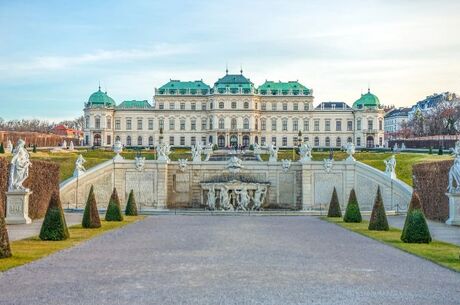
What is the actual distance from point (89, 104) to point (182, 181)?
203 ft

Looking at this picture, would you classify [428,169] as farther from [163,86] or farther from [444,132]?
[163,86]

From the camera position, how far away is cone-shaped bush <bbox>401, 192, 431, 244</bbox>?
48.4 ft

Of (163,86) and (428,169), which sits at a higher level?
(163,86)

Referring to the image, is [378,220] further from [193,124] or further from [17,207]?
[193,124]

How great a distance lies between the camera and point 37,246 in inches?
532

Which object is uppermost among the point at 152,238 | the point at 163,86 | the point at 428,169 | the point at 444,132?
the point at 163,86

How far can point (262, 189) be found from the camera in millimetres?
32031

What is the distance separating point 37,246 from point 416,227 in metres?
8.58

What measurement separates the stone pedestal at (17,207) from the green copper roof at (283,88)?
75.3 metres

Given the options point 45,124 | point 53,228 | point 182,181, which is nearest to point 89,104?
point 45,124

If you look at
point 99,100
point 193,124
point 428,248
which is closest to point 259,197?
point 428,248

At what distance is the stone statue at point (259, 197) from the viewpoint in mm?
31578

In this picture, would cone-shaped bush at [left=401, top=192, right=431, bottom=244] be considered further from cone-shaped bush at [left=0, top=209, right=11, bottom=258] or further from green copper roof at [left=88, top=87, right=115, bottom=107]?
green copper roof at [left=88, top=87, right=115, bottom=107]

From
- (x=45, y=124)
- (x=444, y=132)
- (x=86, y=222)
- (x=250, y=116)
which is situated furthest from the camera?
(x=45, y=124)
